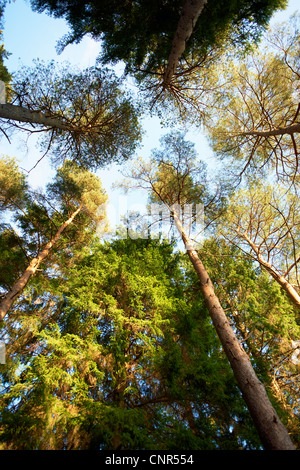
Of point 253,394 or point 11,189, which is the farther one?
point 11,189

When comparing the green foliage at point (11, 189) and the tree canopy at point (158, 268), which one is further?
the green foliage at point (11, 189)

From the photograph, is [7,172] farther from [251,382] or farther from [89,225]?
[251,382]

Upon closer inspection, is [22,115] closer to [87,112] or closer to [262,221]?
[87,112]

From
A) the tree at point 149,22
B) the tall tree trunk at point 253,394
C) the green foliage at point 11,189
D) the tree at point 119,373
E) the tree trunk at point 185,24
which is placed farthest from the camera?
the green foliage at point 11,189

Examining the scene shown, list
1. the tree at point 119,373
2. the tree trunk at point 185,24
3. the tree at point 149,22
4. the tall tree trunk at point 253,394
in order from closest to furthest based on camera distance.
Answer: the tall tree trunk at point 253,394, the tree at point 119,373, the tree trunk at point 185,24, the tree at point 149,22

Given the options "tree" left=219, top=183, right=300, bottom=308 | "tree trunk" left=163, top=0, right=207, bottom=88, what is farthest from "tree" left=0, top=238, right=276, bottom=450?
"tree trunk" left=163, top=0, right=207, bottom=88

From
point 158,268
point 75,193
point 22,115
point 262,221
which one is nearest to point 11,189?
point 75,193

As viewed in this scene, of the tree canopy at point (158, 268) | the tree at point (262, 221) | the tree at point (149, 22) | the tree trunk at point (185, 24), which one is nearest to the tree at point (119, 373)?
the tree canopy at point (158, 268)

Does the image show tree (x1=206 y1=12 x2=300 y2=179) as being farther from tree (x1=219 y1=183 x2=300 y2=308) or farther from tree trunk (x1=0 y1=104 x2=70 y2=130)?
tree trunk (x1=0 y1=104 x2=70 y2=130)

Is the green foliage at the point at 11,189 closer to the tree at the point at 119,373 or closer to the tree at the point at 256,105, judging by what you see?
the tree at the point at 119,373

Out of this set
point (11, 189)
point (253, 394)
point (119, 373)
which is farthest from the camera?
point (11, 189)

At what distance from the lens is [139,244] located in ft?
30.4
